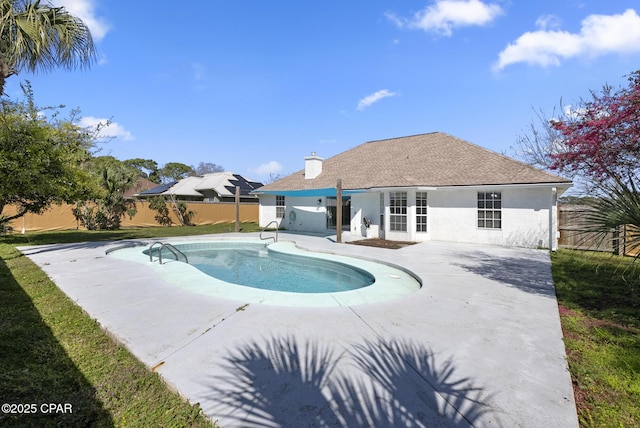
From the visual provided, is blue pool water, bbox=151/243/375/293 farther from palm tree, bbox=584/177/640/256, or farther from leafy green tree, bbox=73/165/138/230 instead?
leafy green tree, bbox=73/165/138/230

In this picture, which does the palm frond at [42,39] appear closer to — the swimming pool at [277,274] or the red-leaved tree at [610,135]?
the swimming pool at [277,274]

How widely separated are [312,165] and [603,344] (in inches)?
864

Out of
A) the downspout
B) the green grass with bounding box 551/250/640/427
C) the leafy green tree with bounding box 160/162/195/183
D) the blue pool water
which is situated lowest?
the blue pool water

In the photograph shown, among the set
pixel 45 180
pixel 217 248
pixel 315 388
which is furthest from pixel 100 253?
pixel 315 388

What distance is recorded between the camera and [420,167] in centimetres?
2067

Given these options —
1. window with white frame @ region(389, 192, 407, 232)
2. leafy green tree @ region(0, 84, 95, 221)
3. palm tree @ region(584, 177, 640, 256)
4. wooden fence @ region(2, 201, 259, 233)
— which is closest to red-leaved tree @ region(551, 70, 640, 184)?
palm tree @ region(584, 177, 640, 256)

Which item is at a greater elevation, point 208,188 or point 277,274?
point 208,188

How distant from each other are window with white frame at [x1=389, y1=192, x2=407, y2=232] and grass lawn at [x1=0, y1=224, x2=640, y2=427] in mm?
11273

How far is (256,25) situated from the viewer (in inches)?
687

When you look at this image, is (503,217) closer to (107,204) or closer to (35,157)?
Result: (35,157)

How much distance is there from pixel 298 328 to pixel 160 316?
2.74 metres

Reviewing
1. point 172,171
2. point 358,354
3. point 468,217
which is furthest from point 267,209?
point 172,171

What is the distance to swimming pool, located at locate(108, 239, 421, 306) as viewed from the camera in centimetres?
759

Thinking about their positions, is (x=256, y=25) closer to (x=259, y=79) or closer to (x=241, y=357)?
(x=259, y=79)
